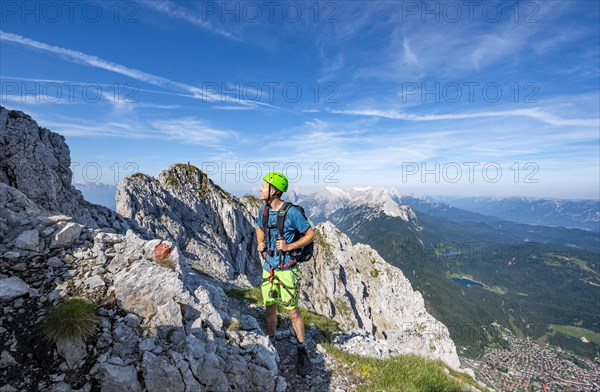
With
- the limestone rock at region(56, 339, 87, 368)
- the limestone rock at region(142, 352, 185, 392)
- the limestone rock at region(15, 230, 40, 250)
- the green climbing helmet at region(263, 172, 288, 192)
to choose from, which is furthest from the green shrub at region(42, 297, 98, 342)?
the green climbing helmet at region(263, 172, 288, 192)

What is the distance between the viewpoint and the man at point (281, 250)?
29.5ft

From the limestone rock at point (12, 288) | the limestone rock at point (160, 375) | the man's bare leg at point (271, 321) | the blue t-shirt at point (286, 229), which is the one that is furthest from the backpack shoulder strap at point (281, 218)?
the limestone rock at point (12, 288)

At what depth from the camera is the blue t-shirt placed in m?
8.96

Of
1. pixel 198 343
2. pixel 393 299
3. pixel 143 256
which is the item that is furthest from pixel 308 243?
pixel 393 299

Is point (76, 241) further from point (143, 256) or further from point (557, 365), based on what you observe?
point (557, 365)

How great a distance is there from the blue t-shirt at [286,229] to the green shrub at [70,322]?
15.4 ft

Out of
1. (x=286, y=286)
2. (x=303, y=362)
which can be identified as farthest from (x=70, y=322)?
(x=303, y=362)

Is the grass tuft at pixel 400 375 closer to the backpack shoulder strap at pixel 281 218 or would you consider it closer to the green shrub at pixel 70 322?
the backpack shoulder strap at pixel 281 218

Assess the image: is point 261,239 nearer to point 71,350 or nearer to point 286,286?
point 286,286

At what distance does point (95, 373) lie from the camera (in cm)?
595

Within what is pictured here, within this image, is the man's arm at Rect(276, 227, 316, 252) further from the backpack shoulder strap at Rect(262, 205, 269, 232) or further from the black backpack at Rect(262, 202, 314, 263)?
the backpack shoulder strap at Rect(262, 205, 269, 232)

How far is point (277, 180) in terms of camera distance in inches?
362

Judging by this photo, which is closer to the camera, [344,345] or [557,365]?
[344,345]

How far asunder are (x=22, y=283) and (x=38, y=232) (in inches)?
65.5
